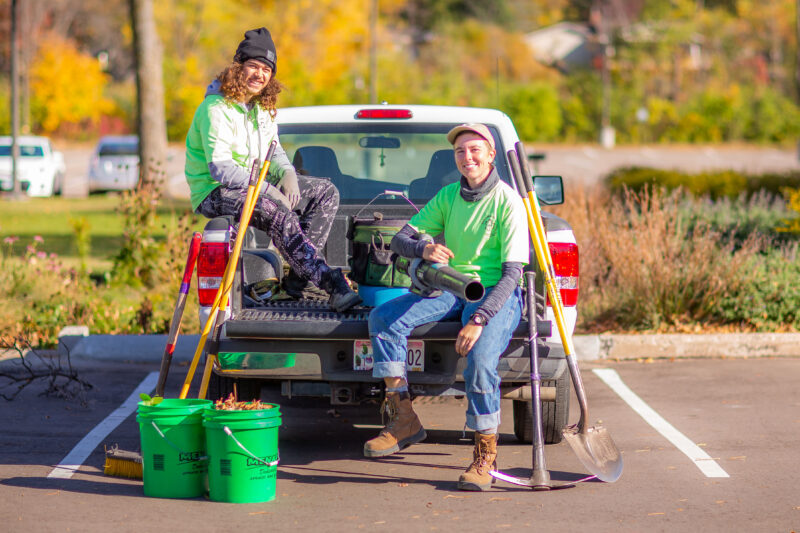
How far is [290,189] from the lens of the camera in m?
6.31

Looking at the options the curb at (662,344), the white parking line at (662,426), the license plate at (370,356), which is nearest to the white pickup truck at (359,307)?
the license plate at (370,356)

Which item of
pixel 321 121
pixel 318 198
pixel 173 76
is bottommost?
pixel 318 198

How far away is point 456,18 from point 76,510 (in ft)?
262

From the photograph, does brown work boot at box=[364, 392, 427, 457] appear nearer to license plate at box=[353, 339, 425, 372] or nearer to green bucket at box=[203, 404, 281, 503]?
license plate at box=[353, 339, 425, 372]

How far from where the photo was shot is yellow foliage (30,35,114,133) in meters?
46.3

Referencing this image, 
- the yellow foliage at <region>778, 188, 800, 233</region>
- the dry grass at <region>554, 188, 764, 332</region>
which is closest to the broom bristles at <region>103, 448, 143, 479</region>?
the dry grass at <region>554, 188, 764, 332</region>

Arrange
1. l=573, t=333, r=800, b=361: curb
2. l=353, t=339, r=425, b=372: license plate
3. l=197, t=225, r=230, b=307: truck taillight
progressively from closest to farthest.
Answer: l=353, t=339, r=425, b=372: license plate
l=197, t=225, r=230, b=307: truck taillight
l=573, t=333, r=800, b=361: curb

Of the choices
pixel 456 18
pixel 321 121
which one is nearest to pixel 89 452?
pixel 321 121

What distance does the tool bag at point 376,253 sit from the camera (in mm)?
5969

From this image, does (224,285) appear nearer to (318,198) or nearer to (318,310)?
(318,310)

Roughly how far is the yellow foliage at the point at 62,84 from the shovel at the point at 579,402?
43462mm

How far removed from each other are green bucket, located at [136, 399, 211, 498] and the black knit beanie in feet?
6.56

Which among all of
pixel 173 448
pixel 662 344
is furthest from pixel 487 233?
pixel 662 344

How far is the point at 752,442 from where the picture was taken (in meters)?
6.54
